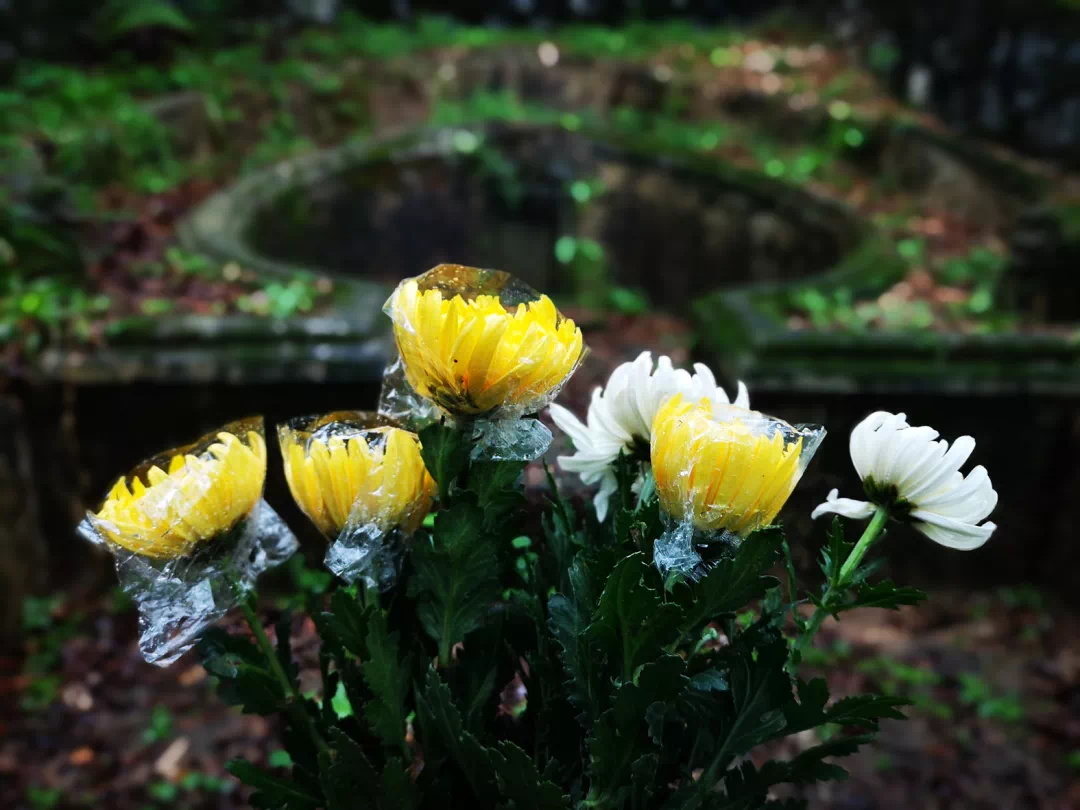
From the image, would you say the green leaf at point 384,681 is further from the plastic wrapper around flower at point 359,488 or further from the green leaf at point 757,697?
the green leaf at point 757,697

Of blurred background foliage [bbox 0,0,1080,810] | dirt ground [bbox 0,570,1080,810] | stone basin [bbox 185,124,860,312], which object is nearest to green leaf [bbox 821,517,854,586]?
blurred background foliage [bbox 0,0,1080,810]

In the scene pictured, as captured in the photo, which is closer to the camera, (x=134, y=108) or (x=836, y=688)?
(x=836, y=688)

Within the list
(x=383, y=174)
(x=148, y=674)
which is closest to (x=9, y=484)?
(x=148, y=674)

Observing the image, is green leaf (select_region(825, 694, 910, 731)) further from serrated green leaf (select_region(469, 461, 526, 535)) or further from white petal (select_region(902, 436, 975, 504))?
serrated green leaf (select_region(469, 461, 526, 535))

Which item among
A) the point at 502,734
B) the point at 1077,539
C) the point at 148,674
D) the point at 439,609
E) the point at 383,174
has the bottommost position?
the point at 148,674

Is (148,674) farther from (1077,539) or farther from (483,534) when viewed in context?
(1077,539)

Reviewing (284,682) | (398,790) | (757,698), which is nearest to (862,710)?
(757,698)

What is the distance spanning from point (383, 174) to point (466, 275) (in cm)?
537

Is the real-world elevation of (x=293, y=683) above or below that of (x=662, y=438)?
below

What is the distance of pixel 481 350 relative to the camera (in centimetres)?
74

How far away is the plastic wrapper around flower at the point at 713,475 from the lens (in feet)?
2.33

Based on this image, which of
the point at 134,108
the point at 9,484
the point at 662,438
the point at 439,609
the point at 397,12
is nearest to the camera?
the point at 662,438

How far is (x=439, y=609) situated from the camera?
0.85m

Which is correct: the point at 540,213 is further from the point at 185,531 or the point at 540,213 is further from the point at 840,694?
the point at 185,531
